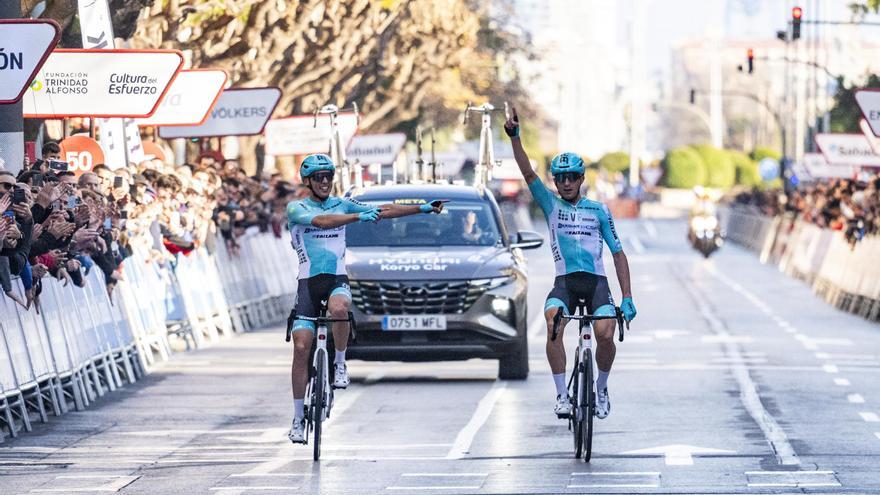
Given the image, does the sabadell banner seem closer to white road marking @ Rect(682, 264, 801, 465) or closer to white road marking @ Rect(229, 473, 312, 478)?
white road marking @ Rect(682, 264, 801, 465)

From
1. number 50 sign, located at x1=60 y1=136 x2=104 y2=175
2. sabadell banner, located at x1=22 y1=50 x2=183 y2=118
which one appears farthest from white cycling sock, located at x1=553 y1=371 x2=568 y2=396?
number 50 sign, located at x1=60 y1=136 x2=104 y2=175

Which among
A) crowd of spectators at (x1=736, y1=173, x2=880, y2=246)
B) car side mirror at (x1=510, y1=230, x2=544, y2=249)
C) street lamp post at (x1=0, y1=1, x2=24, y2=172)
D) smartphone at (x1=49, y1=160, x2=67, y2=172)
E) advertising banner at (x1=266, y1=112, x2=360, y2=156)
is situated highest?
street lamp post at (x1=0, y1=1, x2=24, y2=172)

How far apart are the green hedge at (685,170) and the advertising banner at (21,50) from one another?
126m

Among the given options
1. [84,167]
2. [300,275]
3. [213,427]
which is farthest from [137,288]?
[300,275]

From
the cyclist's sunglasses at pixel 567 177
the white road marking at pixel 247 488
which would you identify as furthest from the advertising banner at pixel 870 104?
the white road marking at pixel 247 488

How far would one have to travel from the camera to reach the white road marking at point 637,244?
72925 millimetres

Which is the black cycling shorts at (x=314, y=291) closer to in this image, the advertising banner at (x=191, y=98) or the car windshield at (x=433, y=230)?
the car windshield at (x=433, y=230)

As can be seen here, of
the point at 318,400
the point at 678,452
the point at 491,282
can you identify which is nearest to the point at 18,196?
the point at 318,400

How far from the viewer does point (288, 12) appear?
42781 millimetres

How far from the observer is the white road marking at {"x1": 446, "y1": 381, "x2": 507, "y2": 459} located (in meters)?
15.6

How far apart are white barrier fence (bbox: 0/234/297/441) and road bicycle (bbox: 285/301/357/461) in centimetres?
297

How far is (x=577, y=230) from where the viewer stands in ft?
50.2

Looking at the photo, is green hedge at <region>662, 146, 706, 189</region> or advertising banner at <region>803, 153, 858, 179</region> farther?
green hedge at <region>662, 146, 706, 189</region>

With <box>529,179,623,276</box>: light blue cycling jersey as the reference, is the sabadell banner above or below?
above
